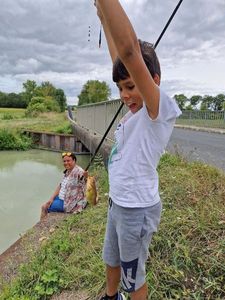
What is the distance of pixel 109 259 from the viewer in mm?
1628

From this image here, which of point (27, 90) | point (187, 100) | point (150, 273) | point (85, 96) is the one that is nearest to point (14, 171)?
point (150, 273)

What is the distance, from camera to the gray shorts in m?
1.43

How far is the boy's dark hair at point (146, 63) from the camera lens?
1347mm

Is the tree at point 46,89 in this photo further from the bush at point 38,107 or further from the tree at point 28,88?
the bush at point 38,107

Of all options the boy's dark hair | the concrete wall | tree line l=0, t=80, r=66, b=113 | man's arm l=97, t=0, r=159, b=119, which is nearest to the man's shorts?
the boy's dark hair

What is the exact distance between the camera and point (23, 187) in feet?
27.2

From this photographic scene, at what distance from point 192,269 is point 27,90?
210ft

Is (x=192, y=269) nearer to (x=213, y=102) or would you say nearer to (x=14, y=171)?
(x=14, y=171)

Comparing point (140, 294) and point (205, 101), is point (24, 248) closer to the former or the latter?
point (140, 294)

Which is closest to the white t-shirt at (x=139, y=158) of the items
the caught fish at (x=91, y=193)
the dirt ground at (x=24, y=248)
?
the dirt ground at (x=24, y=248)

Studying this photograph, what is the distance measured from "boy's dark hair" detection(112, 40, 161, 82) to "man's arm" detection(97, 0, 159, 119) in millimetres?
169

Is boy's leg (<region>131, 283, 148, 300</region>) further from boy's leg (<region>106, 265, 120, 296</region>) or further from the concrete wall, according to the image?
the concrete wall

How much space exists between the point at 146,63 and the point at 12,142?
54.2 feet

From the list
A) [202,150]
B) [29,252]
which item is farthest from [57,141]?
[29,252]
